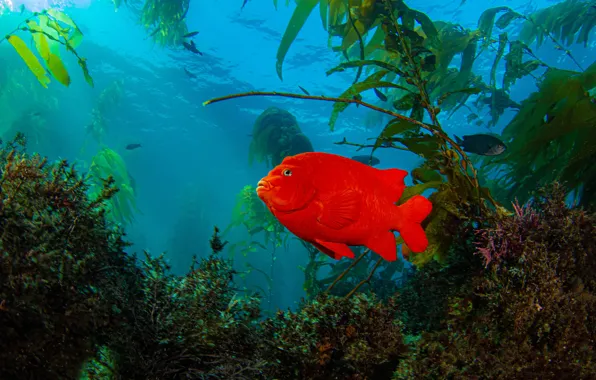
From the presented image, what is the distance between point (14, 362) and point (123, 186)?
13374 mm

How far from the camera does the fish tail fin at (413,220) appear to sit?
52.2 inches

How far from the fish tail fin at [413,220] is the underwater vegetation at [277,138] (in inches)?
231

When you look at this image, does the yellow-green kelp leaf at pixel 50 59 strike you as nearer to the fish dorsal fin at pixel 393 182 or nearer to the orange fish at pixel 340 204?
the orange fish at pixel 340 204

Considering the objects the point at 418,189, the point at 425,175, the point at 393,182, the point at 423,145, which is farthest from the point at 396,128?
the point at 393,182

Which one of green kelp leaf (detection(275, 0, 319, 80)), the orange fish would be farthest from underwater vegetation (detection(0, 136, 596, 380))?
green kelp leaf (detection(275, 0, 319, 80))

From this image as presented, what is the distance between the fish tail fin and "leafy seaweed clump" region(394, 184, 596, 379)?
56 centimetres

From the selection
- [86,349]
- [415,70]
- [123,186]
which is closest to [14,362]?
[86,349]

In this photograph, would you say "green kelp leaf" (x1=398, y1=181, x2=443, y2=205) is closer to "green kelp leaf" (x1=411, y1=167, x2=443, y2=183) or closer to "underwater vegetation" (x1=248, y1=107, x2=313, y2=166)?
"green kelp leaf" (x1=411, y1=167, x2=443, y2=183)

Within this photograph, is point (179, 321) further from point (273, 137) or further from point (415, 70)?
point (273, 137)

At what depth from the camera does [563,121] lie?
2479mm

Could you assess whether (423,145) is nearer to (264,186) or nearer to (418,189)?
(418,189)

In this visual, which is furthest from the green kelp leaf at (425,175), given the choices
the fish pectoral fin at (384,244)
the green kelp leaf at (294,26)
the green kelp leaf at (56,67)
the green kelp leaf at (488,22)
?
the green kelp leaf at (488,22)

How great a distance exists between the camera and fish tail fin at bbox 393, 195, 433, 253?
52.2 inches

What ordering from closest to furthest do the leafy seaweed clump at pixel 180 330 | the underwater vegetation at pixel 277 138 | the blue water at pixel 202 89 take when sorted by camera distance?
the leafy seaweed clump at pixel 180 330 < the underwater vegetation at pixel 277 138 < the blue water at pixel 202 89
